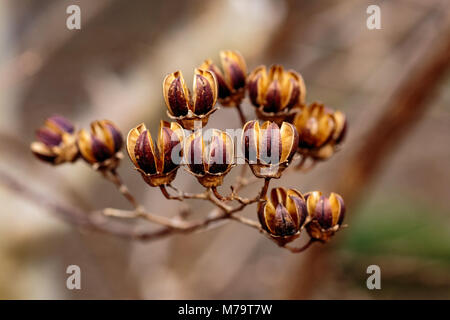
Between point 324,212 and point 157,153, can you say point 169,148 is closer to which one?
point 157,153

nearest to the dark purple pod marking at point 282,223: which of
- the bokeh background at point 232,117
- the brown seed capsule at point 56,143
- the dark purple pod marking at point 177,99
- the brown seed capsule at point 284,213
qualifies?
the brown seed capsule at point 284,213

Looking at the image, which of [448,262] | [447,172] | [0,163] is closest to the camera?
[0,163]

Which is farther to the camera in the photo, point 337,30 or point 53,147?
point 337,30

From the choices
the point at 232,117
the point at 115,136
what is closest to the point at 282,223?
the point at 115,136

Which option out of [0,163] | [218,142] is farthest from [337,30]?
[218,142]

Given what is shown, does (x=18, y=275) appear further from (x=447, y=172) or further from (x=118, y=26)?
(x=447, y=172)
